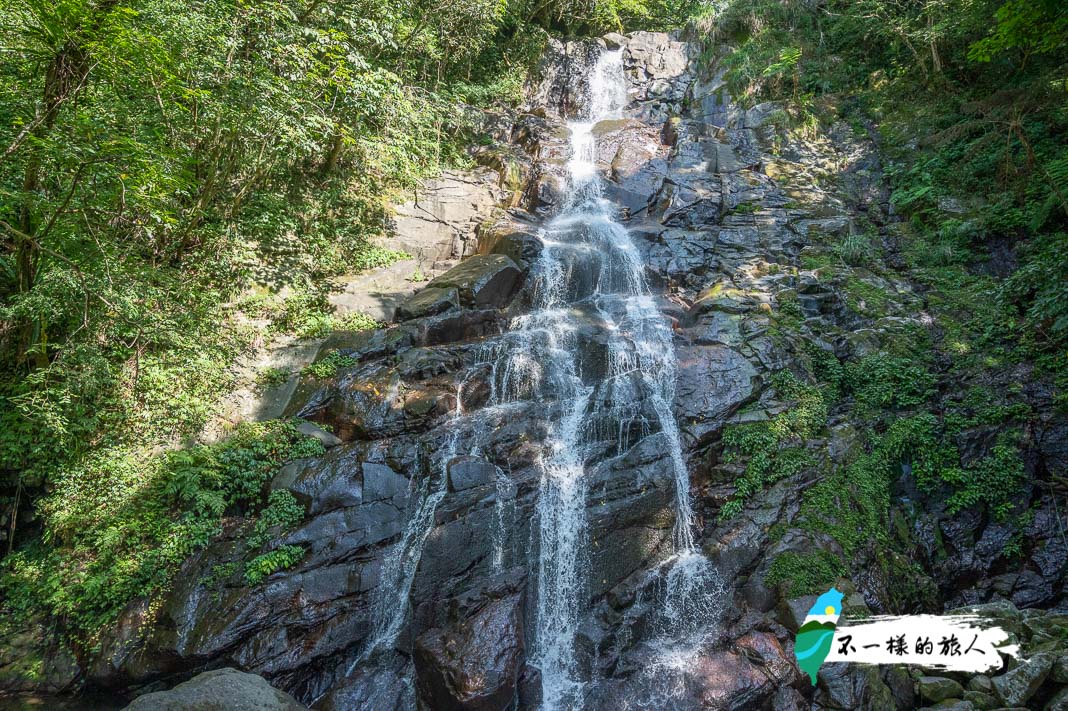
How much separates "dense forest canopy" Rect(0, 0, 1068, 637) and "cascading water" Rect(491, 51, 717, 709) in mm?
3908

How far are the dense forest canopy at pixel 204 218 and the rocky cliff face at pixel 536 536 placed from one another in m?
0.81

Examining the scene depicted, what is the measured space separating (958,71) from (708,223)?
24.9ft

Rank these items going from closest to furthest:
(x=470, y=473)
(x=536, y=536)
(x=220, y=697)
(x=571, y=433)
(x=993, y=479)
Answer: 1. (x=220, y=697)
2. (x=993, y=479)
3. (x=536, y=536)
4. (x=470, y=473)
5. (x=571, y=433)

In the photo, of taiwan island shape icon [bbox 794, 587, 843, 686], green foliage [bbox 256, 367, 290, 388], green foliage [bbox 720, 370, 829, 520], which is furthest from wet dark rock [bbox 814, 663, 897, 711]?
green foliage [bbox 256, 367, 290, 388]

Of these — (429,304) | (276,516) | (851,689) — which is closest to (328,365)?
(429,304)

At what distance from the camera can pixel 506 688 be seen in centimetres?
602

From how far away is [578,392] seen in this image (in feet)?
31.1

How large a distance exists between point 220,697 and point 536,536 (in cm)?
422

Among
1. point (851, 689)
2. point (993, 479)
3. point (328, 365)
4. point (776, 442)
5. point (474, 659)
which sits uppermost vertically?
point (328, 365)

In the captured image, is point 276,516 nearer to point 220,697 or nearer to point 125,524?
point 125,524

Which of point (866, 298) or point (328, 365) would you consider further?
point (866, 298)

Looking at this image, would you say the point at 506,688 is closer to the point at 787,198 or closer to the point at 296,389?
the point at 296,389

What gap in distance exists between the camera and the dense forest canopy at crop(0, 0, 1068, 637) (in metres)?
6.37

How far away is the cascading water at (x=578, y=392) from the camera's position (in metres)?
6.93
